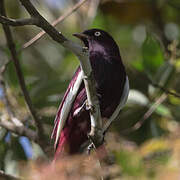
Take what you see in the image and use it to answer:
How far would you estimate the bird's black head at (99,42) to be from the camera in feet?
12.5

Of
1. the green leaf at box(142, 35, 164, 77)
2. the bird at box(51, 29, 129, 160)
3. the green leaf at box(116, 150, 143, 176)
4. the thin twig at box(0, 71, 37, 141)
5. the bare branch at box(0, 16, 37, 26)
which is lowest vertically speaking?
the green leaf at box(142, 35, 164, 77)

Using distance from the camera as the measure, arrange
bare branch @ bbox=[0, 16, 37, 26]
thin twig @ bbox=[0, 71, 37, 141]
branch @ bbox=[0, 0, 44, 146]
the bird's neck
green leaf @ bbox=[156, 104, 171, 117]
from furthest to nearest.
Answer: green leaf @ bbox=[156, 104, 171, 117] < thin twig @ bbox=[0, 71, 37, 141] < the bird's neck < branch @ bbox=[0, 0, 44, 146] < bare branch @ bbox=[0, 16, 37, 26]

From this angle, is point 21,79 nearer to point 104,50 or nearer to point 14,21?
point 104,50

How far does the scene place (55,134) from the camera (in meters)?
3.72

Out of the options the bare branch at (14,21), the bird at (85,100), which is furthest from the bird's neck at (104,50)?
the bare branch at (14,21)

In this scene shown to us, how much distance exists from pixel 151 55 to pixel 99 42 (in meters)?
0.69

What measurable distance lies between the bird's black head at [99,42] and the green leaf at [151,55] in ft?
1.71

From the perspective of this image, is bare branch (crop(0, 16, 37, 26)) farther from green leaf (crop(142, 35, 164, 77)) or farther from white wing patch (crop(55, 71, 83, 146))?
green leaf (crop(142, 35, 164, 77))

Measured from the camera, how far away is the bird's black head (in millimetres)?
3821

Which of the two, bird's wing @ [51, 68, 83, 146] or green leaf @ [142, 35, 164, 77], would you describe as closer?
bird's wing @ [51, 68, 83, 146]

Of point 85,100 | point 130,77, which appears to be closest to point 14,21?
point 85,100

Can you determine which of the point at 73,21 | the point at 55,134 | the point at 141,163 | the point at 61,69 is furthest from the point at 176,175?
the point at 73,21

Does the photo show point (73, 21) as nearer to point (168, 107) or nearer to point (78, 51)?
point (168, 107)

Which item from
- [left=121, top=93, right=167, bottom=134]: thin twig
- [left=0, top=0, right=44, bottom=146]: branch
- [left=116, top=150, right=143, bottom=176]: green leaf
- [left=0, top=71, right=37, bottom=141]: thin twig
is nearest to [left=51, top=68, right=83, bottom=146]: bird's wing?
[left=0, top=0, right=44, bottom=146]: branch
